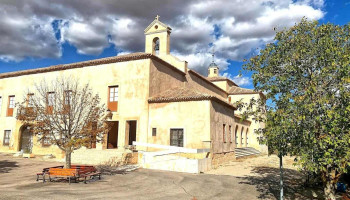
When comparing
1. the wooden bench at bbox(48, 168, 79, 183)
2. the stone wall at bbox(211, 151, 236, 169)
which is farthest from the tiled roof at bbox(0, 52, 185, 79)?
the wooden bench at bbox(48, 168, 79, 183)

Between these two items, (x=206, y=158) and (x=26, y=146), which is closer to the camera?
(x=206, y=158)

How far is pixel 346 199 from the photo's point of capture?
9.34 meters

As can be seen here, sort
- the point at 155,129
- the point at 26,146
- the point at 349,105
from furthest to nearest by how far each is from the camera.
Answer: the point at 26,146 → the point at 155,129 → the point at 349,105

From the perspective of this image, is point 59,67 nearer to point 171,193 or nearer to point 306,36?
point 171,193

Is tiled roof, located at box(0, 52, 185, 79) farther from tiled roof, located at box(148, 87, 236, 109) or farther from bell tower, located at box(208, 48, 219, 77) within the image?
bell tower, located at box(208, 48, 219, 77)

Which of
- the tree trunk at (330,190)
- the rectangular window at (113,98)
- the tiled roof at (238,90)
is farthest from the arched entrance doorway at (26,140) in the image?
the tiled roof at (238,90)

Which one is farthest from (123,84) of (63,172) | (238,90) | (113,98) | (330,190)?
(238,90)

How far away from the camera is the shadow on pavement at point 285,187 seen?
396 inches

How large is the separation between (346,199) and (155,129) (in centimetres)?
1262

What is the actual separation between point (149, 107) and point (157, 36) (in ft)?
26.1

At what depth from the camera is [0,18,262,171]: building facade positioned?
1809cm

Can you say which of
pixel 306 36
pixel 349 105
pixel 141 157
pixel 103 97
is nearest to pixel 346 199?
pixel 349 105

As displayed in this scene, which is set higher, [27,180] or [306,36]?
[306,36]

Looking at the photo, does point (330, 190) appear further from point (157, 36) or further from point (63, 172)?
point (157, 36)
